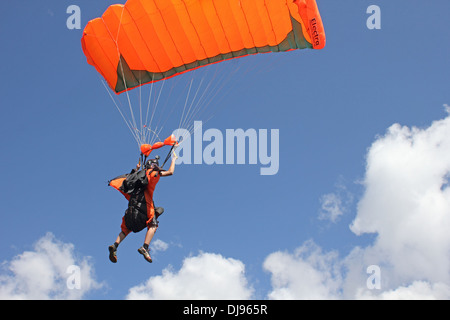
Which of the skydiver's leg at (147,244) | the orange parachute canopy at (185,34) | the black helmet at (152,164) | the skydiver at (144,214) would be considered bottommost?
the skydiver's leg at (147,244)

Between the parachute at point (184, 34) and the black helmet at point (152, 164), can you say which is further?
the parachute at point (184, 34)

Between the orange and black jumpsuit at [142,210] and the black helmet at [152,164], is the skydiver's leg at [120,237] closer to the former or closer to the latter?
the orange and black jumpsuit at [142,210]

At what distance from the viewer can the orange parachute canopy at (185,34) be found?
10547 millimetres

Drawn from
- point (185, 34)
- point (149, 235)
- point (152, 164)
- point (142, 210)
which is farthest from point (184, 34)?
point (149, 235)

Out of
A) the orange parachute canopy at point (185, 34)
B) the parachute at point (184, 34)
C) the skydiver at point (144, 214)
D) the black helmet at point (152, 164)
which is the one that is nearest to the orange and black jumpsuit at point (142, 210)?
the skydiver at point (144, 214)

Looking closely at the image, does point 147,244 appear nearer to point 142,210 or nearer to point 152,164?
point 142,210

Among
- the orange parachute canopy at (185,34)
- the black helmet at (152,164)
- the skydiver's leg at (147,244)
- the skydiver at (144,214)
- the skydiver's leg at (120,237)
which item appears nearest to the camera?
the skydiver's leg at (147,244)

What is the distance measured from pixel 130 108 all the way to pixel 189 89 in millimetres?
1623

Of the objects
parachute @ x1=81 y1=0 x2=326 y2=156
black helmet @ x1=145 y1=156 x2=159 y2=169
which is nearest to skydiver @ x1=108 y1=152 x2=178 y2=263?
black helmet @ x1=145 y1=156 x2=159 y2=169

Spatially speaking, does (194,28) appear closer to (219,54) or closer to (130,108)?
(219,54)

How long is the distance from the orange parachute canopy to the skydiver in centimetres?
361

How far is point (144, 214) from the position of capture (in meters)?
8.71

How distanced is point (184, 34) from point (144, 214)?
492 centimetres
